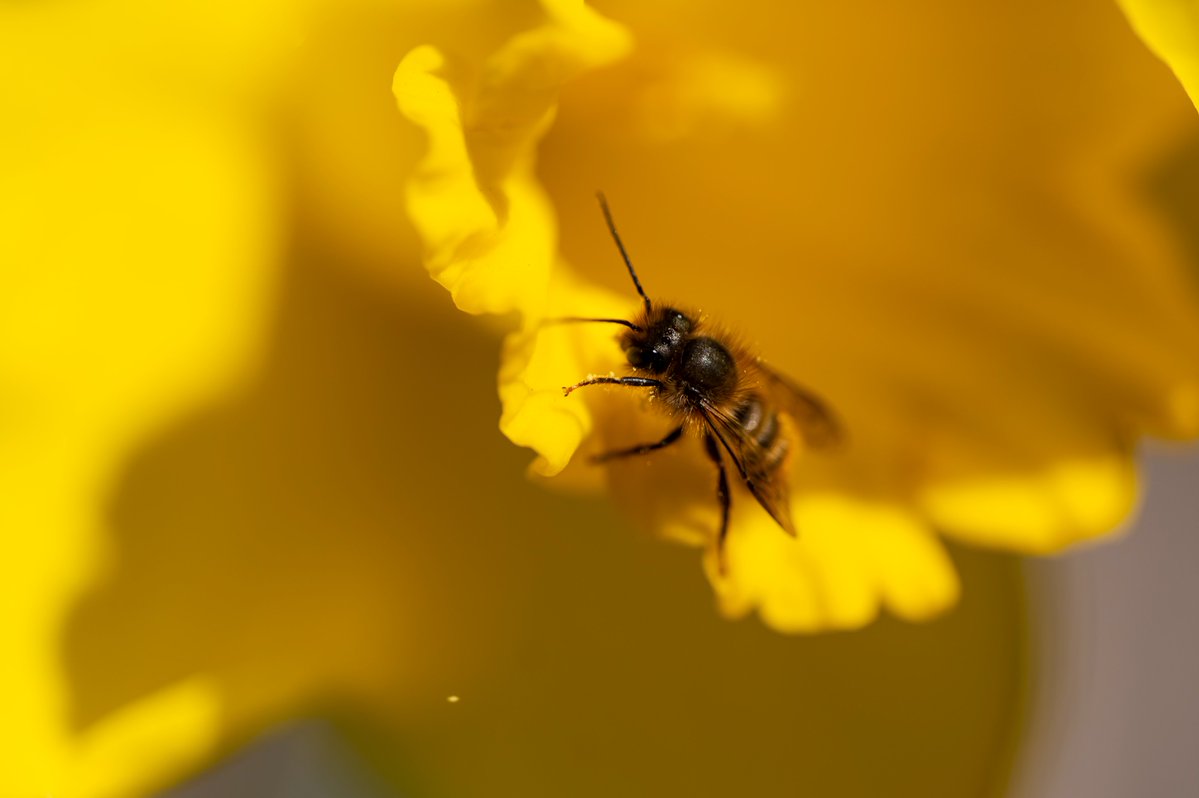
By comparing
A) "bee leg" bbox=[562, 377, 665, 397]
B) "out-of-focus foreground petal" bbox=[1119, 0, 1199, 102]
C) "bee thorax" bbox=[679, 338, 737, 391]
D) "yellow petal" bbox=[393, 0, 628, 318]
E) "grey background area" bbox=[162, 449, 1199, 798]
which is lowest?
"grey background area" bbox=[162, 449, 1199, 798]

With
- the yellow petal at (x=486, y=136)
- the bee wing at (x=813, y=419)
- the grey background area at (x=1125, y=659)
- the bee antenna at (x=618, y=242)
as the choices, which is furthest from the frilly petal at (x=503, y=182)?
the grey background area at (x=1125, y=659)

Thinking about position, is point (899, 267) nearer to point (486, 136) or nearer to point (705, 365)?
point (705, 365)

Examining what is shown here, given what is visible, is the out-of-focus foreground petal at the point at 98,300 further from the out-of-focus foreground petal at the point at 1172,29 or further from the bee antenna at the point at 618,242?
the out-of-focus foreground petal at the point at 1172,29

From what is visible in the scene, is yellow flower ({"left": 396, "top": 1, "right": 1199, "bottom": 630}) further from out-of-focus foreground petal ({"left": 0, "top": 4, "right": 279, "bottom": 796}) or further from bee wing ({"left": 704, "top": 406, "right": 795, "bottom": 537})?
out-of-focus foreground petal ({"left": 0, "top": 4, "right": 279, "bottom": 796})

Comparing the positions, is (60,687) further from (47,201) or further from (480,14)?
(480,14)

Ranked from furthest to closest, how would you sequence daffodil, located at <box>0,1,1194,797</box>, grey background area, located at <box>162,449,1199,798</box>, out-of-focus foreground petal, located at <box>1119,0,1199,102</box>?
grey background area, located at <box>162,449,1199,798</box> → daffodil, located at <box>0,1,1194,797</box> → out-of-focus foreground petal, located at <box>1119,0,1199,102</box>

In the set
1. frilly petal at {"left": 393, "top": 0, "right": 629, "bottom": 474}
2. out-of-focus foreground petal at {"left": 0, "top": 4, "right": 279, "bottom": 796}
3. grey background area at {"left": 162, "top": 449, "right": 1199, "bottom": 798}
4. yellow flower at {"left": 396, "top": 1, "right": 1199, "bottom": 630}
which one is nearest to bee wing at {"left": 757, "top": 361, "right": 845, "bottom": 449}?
yellow flower at {"left": 396, "top": 1, "right": 1199, "bottom": 630}
